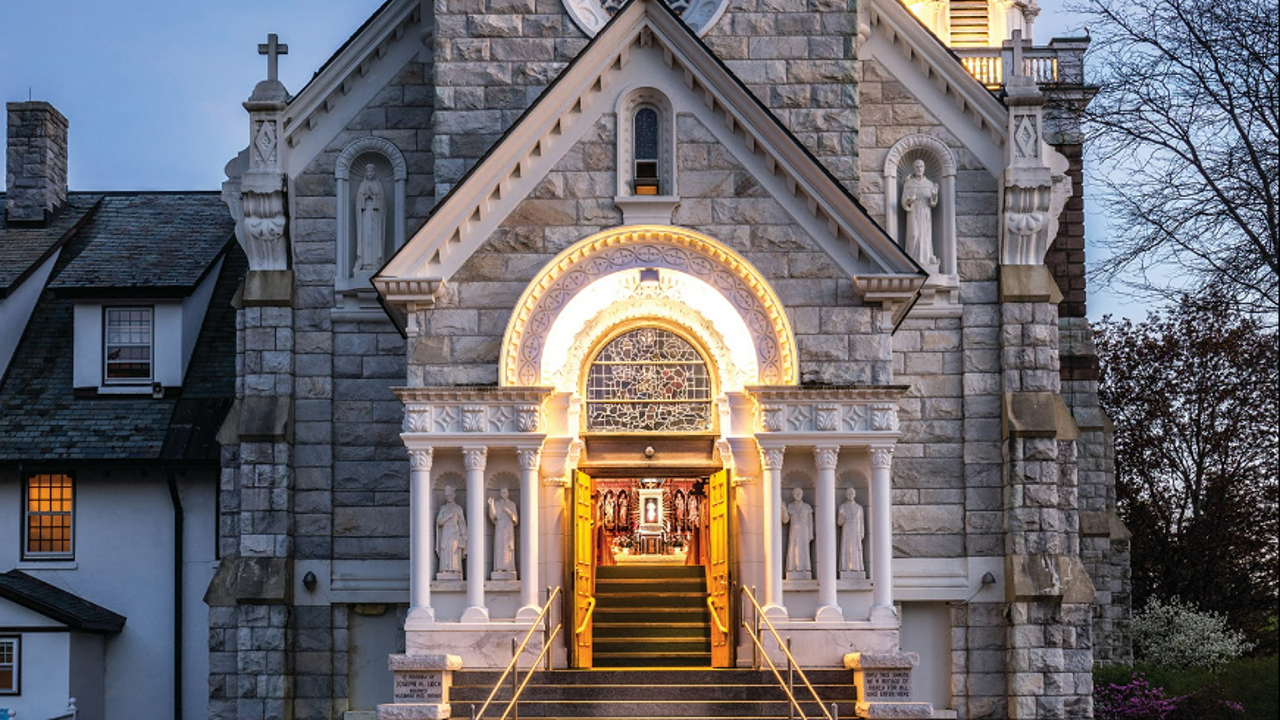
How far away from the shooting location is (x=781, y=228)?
24641 mm

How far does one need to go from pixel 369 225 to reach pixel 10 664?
9.69 meters

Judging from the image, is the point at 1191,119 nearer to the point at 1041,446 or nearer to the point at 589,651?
the point at 1041,446

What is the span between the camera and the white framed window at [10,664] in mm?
29328

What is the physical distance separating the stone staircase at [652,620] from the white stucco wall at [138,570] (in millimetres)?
7633

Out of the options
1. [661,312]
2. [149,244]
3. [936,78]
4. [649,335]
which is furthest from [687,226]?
[149,244]

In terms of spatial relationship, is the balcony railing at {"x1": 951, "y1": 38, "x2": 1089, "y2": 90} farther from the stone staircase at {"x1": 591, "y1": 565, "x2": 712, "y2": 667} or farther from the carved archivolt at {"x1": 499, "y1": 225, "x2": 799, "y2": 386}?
Answer: the stone staircase at {"x1": 591, "y1": 565, "x2": 712, "y2": 667}

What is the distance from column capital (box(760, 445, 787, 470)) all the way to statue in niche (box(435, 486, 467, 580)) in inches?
166

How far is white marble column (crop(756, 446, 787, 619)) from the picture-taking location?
944 inches

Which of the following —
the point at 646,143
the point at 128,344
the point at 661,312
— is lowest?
the point at 661,312

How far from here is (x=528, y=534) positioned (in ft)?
79.0

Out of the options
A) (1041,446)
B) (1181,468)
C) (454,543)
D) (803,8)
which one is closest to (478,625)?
(454,543)

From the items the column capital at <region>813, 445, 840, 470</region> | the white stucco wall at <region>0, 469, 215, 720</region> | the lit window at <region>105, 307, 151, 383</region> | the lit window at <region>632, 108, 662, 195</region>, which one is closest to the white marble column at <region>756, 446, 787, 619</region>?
the column capital at <region>813, 445, 840, 470</region>

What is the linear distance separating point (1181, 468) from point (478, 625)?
25914 millimetres

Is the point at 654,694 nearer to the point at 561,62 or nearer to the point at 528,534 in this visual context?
the point at 528,534
